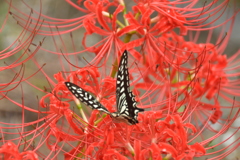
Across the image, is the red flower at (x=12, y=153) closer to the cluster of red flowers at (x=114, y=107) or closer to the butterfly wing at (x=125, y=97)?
the cluster of red flowers at (x=114, y=107)

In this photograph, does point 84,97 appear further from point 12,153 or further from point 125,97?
point 12,153

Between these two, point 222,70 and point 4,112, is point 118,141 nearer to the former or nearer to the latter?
point 222,70

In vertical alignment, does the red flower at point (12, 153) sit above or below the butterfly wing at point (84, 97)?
below

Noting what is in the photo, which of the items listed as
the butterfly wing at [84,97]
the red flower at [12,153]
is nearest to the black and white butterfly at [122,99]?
the butterfly wing at [84,97]

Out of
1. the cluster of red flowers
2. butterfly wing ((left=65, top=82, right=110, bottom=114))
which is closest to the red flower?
the cluster of red flowers

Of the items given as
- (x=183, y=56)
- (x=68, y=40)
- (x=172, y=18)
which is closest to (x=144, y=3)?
(x=172, y=18)

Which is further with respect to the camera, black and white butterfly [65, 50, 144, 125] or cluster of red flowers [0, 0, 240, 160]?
cluster of red flowers [0, 0, 240, 160]

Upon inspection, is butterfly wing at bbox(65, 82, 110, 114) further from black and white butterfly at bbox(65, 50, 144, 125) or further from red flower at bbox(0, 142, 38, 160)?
red flower at bbox(0, 142, 38, 160)
